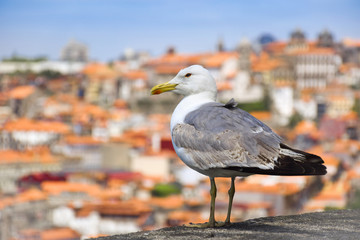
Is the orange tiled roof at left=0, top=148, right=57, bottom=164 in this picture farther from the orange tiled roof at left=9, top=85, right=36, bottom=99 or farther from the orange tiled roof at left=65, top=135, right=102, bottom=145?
the orange tiled roof at left=9, top=85, right=36, bottom=99

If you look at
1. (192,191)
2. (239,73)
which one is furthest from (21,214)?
(239,73)

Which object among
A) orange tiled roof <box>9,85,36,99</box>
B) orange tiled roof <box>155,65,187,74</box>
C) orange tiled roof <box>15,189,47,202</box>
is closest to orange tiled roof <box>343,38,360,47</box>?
orange tiled roof <box>155,65,187,74</box>

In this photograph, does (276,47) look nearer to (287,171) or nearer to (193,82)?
(193,82)

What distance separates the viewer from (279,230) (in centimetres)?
149

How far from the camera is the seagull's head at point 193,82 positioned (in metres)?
1.61

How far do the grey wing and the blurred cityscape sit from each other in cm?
1635

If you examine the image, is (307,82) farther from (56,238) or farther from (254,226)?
(254,226)

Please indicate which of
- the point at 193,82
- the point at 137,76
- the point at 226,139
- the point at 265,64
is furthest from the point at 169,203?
the point at 137,76

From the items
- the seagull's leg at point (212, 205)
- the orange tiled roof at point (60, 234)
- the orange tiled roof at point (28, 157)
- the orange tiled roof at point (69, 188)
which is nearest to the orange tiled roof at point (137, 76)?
the orange tiled roof at point (28, 157)

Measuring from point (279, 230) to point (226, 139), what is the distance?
218 millimetres

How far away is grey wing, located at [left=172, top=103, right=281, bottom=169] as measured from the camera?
1.40 meters

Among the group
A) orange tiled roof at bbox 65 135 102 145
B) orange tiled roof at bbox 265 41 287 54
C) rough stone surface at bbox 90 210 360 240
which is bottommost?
orange tiled roof at bbox 65 135 102 145

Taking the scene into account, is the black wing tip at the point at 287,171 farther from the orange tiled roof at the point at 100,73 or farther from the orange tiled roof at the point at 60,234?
the orange tiled roof at the point at 100,73

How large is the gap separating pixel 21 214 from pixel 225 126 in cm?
2122
